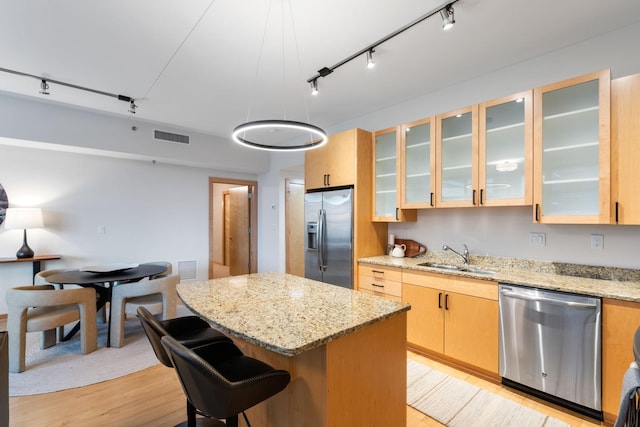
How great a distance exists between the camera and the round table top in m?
2.91

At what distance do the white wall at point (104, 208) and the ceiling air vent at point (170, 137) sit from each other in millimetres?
618

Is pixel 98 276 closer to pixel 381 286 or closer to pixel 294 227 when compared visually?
pixel 381 286

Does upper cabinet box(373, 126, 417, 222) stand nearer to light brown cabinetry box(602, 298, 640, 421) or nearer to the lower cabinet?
the lower cabinet

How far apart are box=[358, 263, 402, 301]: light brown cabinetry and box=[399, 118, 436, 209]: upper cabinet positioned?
77 cm

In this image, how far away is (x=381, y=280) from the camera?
10.2 ft

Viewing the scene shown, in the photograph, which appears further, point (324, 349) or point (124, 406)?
point (124, 406)

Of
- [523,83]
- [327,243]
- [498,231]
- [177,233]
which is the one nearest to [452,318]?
[498,231]

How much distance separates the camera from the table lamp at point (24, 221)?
11.3 feet

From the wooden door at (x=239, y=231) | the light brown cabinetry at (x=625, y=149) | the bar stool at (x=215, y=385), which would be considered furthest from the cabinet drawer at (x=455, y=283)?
the wooden door at (x=239, y=231)

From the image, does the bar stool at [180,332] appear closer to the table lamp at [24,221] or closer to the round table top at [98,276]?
the round table top at [98,276]

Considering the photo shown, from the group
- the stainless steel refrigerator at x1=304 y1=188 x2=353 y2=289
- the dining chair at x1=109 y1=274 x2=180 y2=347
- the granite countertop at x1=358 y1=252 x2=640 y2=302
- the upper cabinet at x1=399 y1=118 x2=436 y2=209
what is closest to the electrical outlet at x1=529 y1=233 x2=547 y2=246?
the granite countertop at x1=358 y1=252 x2=640 y2=302

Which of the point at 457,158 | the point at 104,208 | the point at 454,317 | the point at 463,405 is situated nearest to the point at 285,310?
the point at 463,405

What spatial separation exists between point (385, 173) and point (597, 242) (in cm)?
203

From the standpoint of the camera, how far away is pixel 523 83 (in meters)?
2.62
